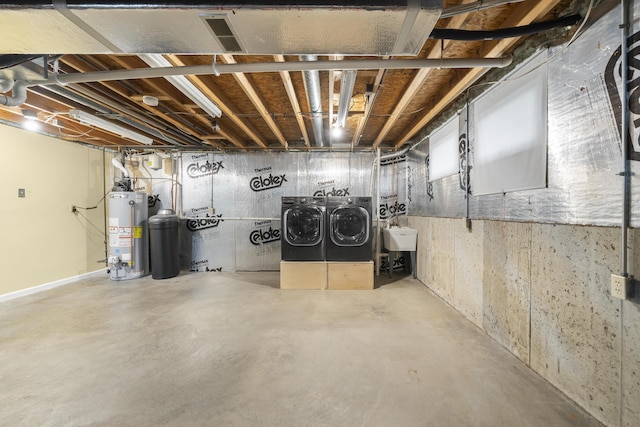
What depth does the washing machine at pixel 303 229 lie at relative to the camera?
371cm

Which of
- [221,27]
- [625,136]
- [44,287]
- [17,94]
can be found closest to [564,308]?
[625,136]

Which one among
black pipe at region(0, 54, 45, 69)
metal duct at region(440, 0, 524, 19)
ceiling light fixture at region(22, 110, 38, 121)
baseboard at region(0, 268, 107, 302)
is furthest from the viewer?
baseboard at region(0, 268, 107, 302)

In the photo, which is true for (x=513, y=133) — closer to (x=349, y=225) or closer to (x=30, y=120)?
(x=349, y=225)

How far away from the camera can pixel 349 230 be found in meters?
3.80

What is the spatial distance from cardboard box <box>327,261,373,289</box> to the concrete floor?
1.83 feet

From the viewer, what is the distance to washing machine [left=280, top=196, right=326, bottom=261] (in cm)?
371

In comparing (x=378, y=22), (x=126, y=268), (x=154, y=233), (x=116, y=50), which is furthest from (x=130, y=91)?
(x=126, y=268)

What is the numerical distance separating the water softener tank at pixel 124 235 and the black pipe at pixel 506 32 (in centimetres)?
480

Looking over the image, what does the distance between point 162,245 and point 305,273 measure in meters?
2.53

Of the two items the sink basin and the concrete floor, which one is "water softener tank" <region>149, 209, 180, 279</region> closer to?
the concrete floor

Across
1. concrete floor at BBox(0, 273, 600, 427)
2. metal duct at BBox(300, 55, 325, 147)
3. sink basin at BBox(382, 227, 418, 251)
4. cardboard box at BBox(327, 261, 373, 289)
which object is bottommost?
concrete floor at BBox(0, 273, 600, 427)

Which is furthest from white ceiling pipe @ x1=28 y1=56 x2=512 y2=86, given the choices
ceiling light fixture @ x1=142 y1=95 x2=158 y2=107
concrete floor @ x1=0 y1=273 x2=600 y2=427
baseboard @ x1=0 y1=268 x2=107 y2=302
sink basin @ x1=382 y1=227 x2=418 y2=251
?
baseboard @ x1=0 y1=268 x2=107 y2=302

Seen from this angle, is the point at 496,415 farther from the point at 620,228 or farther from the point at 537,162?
the point at 537,162

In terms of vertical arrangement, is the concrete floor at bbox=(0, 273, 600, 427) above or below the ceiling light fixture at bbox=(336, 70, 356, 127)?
below
